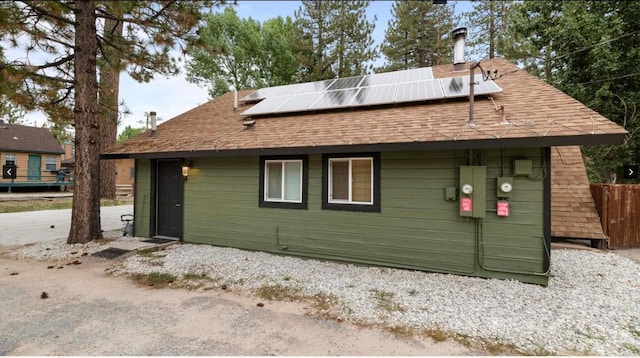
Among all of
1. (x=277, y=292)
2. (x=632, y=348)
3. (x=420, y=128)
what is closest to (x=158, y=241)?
(x=277, y=292)

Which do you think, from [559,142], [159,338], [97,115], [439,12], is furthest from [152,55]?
[439,12]

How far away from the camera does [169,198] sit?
7.31 m

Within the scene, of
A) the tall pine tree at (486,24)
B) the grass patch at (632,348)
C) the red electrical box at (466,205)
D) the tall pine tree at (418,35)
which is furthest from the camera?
the tall pine tree at (418,35)

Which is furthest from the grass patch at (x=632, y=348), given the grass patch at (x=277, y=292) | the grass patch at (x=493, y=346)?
the grass patch at (x=277, y=292)

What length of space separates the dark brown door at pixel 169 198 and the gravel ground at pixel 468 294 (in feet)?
3.89

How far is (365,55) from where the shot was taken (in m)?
19.1

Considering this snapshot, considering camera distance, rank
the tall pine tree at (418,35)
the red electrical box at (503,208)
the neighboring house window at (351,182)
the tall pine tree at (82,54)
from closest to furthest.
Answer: the red electrical box at (503,208)
the neighboring house window at (351,182)
the tall pine tree at (82,54)
the tall pine tree at (418,35)

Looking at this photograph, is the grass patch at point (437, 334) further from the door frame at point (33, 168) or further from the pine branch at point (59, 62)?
the door frame at point (33, 168)

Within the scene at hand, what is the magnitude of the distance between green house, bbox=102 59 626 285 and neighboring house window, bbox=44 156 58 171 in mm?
20825

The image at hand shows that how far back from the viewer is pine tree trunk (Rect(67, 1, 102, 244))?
6422 millimetres

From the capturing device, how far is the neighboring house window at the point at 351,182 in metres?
5.27

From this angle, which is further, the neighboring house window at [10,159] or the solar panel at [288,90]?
the neighboring house window at [10,159]

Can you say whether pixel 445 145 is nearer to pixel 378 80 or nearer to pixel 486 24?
pixel 378 80

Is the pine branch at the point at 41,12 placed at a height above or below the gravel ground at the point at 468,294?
above
